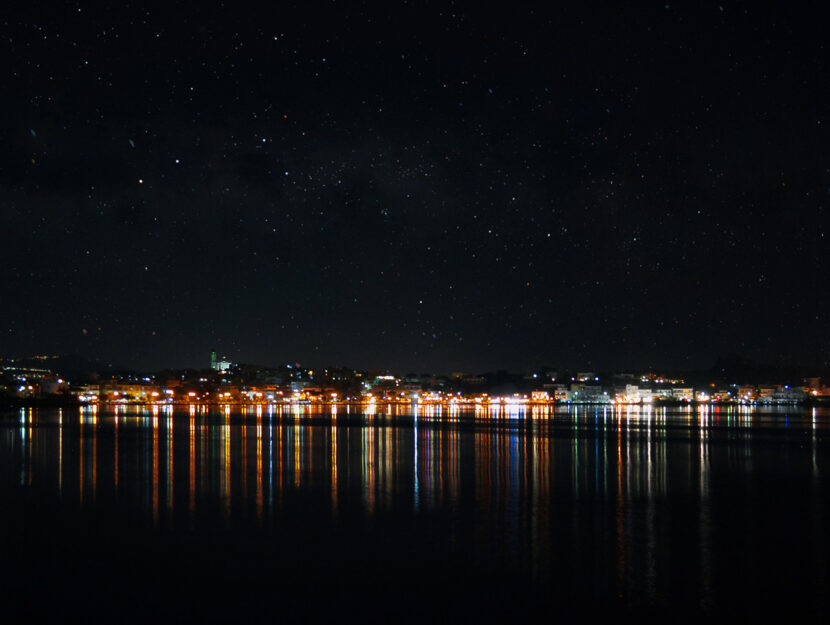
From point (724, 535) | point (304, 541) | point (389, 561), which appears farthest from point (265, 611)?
point (724, 535)

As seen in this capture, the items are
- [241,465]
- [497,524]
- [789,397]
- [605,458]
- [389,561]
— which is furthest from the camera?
[789,397]

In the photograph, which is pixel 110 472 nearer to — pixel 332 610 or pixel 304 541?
pixel 304 541

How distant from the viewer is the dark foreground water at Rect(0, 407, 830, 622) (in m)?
8.36

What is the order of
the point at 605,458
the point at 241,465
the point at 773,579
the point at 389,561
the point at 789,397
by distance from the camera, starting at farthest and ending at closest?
the point at 789,397 → the point at 605,458 → the point at 241,465 → the point at 389,561 → the point at 773,579

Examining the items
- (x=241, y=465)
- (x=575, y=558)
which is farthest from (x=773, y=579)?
(x=241, y=465)

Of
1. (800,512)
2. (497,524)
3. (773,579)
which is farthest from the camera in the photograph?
(800,512)

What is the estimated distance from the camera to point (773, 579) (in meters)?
9.34

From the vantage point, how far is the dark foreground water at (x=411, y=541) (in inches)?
329

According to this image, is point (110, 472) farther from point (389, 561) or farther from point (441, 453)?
point (389, 561)

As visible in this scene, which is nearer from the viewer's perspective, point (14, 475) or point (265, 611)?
point (265, 611)

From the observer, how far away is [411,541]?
37.9 feet

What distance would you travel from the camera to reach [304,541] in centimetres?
1147

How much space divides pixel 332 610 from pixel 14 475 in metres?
14.5

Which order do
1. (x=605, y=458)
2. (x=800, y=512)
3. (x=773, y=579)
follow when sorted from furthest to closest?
(x=605, y=458), (x=800, y=512), (x=773, y=579)
